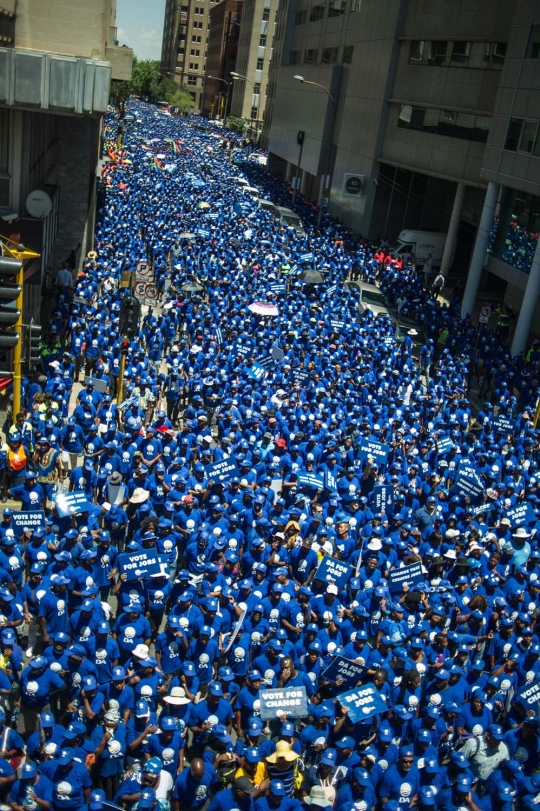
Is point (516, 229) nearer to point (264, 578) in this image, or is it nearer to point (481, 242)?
point (481, 242)

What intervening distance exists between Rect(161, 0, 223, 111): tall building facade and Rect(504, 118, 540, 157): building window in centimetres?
14007

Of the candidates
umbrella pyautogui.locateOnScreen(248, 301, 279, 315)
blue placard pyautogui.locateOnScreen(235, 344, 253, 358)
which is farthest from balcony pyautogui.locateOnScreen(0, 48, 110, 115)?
umbrella pyautogui.locateOnScreen(248, 301, 279, 315)

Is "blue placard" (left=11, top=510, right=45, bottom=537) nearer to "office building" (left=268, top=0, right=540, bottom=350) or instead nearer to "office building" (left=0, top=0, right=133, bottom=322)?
"office building" (left=0, top=0, right=133, bottom=322)

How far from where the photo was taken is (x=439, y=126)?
37.9 meters

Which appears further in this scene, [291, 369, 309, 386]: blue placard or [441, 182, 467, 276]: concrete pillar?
[441, 182, 467, 276]: concrete pillar

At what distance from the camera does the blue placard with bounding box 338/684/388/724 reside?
28.8 feet

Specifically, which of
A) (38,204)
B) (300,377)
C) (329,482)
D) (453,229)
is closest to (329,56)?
(453,229)

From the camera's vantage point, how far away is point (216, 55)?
142000 millimetres

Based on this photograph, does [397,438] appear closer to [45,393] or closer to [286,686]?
[45,393]

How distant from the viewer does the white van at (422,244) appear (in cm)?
4084

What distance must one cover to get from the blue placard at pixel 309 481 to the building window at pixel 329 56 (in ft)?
149

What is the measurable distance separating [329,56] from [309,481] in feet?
156

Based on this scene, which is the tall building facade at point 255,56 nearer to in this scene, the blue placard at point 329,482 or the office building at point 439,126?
the office building at point 439,126

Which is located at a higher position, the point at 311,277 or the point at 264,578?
the point at 311,277
